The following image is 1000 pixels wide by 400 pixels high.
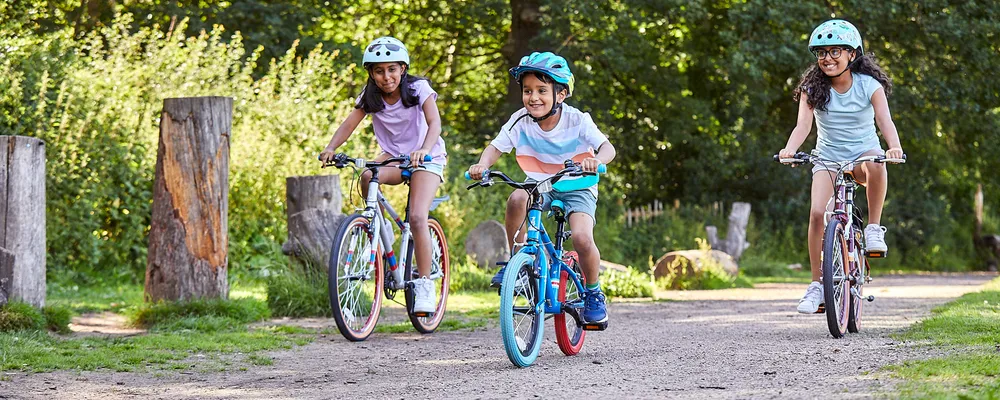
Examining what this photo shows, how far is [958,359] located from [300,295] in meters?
5.39

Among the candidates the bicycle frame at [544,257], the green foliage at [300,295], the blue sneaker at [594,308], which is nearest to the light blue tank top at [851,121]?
the blue sneaker at [594,308]

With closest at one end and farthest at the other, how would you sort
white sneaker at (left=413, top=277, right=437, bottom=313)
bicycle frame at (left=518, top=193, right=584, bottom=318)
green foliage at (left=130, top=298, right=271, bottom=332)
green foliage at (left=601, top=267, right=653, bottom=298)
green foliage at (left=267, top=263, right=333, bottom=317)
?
1. bicycle frame at (left=518, top=193, right=584, bottom=318)
2. white sneaker at (left=413, top=277, right=437, bottom=313)
3. green foliage at (left=130, top=298, right=271, bottom=332)
4. green foliage at (left=267, top=263, right=333, bottom=317)
5. green foliage at (left=601, top=267, right=653, bottom=298)

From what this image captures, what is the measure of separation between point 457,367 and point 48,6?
50.0 feet

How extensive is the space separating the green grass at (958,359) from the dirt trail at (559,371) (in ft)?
0.50

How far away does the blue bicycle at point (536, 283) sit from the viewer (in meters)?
5.83

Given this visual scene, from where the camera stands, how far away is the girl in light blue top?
291 inches

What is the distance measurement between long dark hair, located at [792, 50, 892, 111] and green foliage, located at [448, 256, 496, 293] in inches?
224

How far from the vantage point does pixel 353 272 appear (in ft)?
25.4

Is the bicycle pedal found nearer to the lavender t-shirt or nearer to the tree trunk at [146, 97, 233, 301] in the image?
the lavender t-shirt

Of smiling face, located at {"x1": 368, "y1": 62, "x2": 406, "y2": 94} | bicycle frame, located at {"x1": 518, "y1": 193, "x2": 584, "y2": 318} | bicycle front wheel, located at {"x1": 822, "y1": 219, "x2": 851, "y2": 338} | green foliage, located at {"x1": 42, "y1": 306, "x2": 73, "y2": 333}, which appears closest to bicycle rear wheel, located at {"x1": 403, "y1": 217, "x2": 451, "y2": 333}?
smiling face, located at {"x1": 368, "y1": 62, "x2": 406, "y2": 94}

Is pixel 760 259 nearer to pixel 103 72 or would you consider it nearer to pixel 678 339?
pixel 103 72

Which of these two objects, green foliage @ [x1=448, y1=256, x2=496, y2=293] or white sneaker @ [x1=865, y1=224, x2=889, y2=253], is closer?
white sneaker @ [x1=865, y1=224, x2=889, y2=253]

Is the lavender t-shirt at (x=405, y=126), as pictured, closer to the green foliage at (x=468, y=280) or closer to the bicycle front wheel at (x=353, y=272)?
the bicycle front wheel at (x=353, y=272)

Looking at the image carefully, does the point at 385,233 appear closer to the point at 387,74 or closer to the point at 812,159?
the point at 387,74
